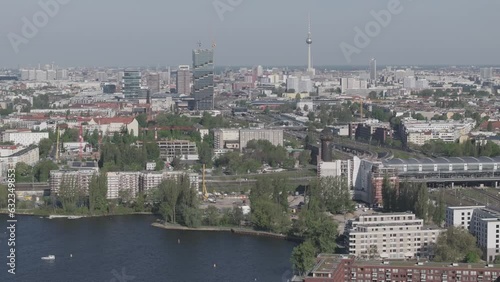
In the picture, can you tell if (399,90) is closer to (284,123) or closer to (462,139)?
(284,123)

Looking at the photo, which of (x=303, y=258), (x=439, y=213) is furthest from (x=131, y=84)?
(x=303, y=258)

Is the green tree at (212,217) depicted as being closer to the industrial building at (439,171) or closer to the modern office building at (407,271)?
the industrial building at (439,171)

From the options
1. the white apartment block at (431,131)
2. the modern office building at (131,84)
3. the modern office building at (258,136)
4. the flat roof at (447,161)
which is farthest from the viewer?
the modern office building at (131,84)

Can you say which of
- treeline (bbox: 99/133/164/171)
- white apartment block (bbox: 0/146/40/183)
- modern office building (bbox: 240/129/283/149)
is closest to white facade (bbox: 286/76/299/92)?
modern office building (bbox: 240/129/283/149)

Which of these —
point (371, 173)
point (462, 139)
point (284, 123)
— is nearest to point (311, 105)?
point (284, 123)

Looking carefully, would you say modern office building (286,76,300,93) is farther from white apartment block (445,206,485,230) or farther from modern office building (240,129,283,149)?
white apartment block (445,206,485,230)

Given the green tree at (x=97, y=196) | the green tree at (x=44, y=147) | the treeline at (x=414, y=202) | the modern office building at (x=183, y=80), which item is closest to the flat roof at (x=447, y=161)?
the treeline at (x=414, y=202)
